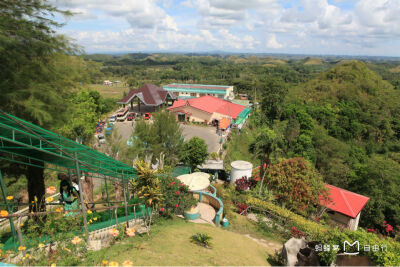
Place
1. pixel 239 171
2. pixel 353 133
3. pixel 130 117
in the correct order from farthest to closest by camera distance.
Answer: pixel 353 133 → pixel 130 117 → pixel 239 171

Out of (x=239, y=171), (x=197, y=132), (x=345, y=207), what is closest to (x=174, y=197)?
(x=239, y=171)

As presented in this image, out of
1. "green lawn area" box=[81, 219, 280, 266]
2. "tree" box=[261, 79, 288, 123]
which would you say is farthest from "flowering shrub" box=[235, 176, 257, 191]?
"tree" box=[261, 79, 288, 123]

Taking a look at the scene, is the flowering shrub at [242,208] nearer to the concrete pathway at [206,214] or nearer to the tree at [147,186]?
the concrete pathway at [206,214]

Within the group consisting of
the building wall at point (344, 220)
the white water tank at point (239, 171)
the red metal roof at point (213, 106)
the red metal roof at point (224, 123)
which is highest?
the red metal roof at point (213, 106)

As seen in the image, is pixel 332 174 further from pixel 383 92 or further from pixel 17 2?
pixel 383 92

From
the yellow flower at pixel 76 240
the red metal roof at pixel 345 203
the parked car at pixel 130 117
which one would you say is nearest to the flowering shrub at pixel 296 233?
the red metal roof at pixel 345 203

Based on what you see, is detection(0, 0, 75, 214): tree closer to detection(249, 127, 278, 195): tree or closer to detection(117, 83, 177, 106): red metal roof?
detection(249, 127, 278, 195): tree

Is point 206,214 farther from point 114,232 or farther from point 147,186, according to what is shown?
point 114,232
